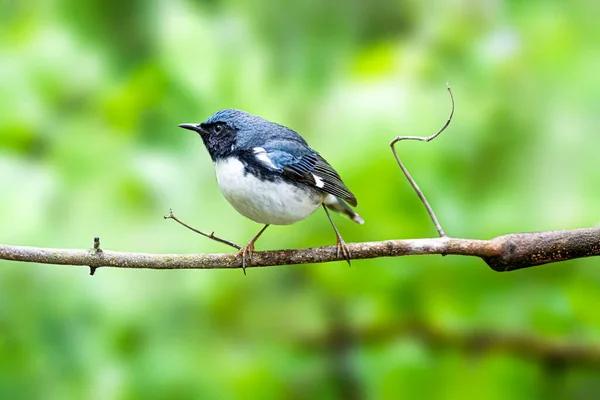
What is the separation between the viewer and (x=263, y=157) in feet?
6.48

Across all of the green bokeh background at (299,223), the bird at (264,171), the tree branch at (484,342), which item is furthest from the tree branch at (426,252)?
the tree branch at (484,342)

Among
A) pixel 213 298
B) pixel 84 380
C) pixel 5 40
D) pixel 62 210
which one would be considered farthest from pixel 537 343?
pixel 5 40

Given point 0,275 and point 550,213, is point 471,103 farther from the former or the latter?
point 0,275

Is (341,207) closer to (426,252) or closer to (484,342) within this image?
(426,252)

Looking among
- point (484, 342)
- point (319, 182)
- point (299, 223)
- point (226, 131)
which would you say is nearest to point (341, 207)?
point (319, 182)

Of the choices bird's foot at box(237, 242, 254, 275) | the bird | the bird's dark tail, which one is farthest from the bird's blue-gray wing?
bird's foot at box(237, 242, 254, 275)

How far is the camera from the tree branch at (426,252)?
63.6 inches

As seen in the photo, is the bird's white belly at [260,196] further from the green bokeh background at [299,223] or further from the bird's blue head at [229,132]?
the green bokeh background at [299,223]

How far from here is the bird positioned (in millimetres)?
1890

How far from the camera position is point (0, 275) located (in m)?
2.54

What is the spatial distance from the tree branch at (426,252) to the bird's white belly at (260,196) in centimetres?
16

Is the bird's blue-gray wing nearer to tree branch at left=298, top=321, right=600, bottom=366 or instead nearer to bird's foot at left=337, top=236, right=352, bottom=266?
bird's foot at left=337, top=236, right=352, bottom=266

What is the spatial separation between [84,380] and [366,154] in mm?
1341

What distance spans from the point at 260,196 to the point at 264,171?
10cm
